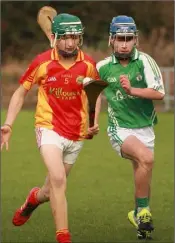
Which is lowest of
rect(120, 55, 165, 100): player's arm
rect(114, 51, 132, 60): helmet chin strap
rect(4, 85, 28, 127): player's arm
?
rect(4, 85, 28, 127): player's arm

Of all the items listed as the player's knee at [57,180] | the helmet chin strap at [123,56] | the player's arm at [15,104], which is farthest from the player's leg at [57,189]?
the helmet chin strap at [123,56]

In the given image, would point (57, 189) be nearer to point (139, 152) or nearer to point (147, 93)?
point (139, 152)

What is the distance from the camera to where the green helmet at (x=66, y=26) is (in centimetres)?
998

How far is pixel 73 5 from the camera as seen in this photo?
135ft

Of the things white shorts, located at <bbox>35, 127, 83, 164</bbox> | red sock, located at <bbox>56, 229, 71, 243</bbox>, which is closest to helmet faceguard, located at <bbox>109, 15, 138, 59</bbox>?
white shorts, located at <bbox>35, 127, 83, 164</bbox>

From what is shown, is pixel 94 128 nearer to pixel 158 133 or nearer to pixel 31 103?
pixel 158 133

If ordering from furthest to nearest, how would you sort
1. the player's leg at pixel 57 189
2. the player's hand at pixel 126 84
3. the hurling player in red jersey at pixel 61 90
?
the hurling player in red jersey at pixel 61 90
the player's hand at pixel 126 84
the player's leg at pixel 57 189

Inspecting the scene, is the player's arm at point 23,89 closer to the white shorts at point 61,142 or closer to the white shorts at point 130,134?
the white shorts at point 61,142

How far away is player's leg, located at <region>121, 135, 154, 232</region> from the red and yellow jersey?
0.58m

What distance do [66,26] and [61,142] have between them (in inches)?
44.7

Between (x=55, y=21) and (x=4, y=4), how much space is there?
105 ft

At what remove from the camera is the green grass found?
10531 mm

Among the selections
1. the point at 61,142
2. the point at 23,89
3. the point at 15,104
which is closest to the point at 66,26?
the point at 23,89

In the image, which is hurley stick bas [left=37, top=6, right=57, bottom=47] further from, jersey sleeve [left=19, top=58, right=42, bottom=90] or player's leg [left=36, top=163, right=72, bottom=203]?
player's leg [left=36, top=163, right=72, bottom=203]
